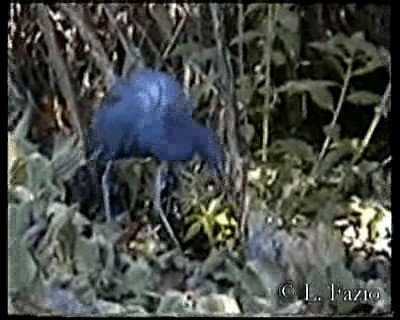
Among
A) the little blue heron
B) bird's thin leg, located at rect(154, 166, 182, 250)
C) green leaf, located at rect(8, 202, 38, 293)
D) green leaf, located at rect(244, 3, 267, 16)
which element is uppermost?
green leaf, located at rect(244, 3, 267, 16)

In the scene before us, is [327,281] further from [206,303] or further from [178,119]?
[178,119]

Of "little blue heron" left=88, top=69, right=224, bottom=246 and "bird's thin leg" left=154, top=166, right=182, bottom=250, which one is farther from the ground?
"little blue heron" left=88, top=69, right=224, bottom=246

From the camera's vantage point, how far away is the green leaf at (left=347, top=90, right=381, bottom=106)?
1.03 metres

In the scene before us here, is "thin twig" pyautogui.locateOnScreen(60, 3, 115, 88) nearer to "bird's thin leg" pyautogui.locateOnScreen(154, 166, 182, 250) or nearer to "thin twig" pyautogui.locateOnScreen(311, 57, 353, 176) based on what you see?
"bird's thin leg" pyautogui.locateOnScreen(154, 166, 182, 250)

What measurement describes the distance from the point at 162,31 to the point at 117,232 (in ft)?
0.83

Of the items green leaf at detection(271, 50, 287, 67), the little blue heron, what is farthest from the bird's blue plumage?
green leaf at detection(271, 50, 287, 67)

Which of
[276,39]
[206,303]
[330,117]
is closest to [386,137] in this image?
[330,117]

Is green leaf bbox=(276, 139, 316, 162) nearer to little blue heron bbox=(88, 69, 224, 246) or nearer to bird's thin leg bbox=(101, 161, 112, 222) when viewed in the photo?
little blue heron bbox=(88, 69, 224, 246)

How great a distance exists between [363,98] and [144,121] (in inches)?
10.7

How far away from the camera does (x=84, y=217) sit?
3.36 feet

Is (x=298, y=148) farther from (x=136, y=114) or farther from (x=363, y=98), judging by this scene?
(x=136, y=114)

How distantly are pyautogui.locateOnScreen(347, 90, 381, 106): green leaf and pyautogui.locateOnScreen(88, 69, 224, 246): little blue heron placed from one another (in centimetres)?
18

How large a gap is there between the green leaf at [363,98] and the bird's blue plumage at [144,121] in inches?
6.9

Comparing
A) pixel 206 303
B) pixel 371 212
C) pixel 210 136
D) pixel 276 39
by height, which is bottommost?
pixel 206 303
